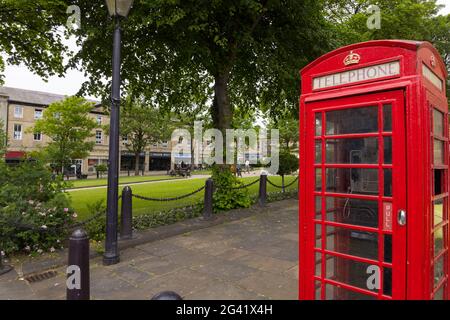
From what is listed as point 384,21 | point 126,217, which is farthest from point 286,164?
point 126,217

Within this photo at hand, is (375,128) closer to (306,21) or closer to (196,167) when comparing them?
(306,21)

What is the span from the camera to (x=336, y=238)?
3176 millimetres

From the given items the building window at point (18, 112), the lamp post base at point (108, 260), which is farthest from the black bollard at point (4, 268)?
the building window at point (18, 112)

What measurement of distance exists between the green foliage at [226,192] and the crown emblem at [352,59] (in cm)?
713

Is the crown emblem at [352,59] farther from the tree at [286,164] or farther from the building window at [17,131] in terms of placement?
the building window at [17,131]

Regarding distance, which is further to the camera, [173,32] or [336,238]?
[173,32]

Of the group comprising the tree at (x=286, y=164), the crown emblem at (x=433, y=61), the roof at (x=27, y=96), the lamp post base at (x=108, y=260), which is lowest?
the lamp post base at (x=108, y=260)

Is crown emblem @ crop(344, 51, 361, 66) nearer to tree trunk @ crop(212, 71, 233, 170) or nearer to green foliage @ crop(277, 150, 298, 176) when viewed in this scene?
tree trunk @ crop(212, 71, 233, 170)

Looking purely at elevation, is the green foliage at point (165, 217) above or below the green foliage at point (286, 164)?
below

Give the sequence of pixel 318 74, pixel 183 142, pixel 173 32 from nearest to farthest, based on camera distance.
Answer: pixel 318 74 → pixel 173 32 → pixel 183 142

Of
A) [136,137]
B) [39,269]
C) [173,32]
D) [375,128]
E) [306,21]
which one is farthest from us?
[136,137]

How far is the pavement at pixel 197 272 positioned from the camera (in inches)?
169

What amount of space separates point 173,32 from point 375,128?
7.76 m

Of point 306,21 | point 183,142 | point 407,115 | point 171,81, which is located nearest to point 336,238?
point 407,115
